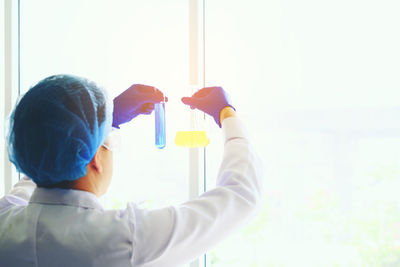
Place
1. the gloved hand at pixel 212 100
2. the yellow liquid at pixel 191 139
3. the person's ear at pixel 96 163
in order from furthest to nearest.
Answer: the yellow liquid at pixel 191 139 < the gloved hand at pixel 212 100 < the person's ear at pixel 96 163

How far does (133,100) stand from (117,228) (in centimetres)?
42

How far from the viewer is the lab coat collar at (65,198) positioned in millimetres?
674

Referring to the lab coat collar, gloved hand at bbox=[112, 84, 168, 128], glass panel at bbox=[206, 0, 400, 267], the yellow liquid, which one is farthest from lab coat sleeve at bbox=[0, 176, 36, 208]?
glass panel at bbox=[206, 0, 400, 267]

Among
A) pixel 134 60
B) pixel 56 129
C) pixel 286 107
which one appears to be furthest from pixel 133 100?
pixel 286 107

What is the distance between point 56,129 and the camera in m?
0.64

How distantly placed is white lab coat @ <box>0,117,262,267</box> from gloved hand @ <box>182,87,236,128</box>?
0.22 meters

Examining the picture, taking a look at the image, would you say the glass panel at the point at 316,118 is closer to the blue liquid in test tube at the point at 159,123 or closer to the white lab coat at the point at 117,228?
the blue liquid in test tube at the point at 159,123

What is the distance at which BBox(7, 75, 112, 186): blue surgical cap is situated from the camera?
25.4 inches

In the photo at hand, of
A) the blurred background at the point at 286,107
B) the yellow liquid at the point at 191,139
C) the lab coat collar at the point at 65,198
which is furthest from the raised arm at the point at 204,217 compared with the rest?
the blurred background at the point at 286,107

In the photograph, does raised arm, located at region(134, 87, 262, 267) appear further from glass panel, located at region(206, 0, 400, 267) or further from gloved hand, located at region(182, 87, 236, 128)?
glass panel, located at region(206, 0, 400, 267)

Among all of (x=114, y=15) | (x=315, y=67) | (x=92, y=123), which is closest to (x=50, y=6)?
(x=114, y=15)

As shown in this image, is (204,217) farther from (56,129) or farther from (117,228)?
(56,129)

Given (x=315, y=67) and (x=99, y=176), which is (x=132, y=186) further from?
(x=315, y=67)

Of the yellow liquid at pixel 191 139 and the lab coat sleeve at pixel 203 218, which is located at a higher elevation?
the yellow liquid at pixel 191 139
